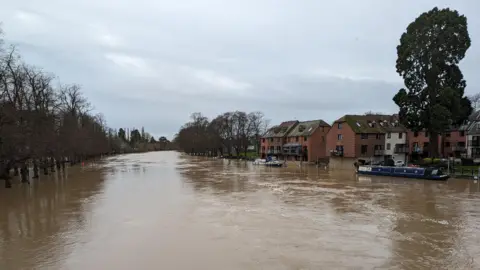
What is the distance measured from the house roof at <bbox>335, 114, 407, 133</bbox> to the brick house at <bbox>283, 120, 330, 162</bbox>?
36.0 feet

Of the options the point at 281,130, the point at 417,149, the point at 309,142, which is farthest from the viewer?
the point at 281,130

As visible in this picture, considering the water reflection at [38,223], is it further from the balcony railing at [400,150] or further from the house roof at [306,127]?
the house roof at [306,127]

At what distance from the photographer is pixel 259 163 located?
7275 cm

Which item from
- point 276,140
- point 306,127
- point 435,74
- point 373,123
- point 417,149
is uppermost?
point 435,74

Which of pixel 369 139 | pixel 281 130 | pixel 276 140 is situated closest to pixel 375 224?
pixel 369 139

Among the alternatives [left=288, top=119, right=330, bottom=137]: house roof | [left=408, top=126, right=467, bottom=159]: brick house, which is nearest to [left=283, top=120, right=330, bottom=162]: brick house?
[left=288, top=119, right=330, bottom=137]: house roof

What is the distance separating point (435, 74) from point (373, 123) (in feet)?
71.3

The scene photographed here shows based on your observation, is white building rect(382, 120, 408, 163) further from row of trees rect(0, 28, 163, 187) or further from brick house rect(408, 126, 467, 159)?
row of trees rect(0, 28, 163, 187)

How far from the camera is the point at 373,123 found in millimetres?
65312

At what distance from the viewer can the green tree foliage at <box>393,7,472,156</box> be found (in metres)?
42.6

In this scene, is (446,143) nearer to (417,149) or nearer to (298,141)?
(417,149)

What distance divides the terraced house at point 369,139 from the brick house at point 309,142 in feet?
34.0

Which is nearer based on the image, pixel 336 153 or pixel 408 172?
pixel 408 172

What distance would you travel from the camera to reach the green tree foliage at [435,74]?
42.6m
